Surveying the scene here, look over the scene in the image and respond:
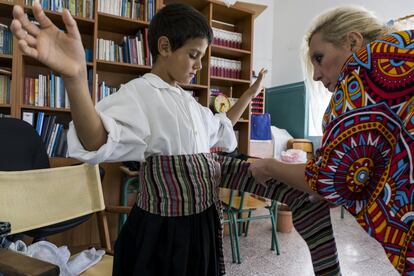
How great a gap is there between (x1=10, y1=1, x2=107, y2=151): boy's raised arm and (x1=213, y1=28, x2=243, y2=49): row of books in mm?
2797

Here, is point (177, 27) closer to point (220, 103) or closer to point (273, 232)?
point (273, 232)

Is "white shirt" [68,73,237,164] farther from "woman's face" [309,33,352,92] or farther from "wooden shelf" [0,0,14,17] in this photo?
"wooden shelf" [0,0,14,17]

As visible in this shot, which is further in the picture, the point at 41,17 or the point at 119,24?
the point at 119,24

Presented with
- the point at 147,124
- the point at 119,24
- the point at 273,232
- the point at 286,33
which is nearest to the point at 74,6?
the point at 119,24

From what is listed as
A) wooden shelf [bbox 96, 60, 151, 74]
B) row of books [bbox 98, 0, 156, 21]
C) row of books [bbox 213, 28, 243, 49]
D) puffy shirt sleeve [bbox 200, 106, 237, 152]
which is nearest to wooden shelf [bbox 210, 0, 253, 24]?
row of books [bbox 213, 28, 243, 49]

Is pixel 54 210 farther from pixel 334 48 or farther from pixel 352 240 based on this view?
pixel 352 240

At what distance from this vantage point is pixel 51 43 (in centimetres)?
52

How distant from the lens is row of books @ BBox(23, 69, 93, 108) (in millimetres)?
2381

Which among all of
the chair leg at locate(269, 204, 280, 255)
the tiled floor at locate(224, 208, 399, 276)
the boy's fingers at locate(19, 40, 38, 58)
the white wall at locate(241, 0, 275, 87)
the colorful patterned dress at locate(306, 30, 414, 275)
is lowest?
the tiled floor at locate(224, 208, 399, 276)

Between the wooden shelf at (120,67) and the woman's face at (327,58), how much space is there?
2.04 meters

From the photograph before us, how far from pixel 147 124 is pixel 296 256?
2.20 metres

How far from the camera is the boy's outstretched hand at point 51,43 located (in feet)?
1.61

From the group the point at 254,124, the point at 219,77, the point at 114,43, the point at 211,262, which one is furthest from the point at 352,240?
the point at 114,43

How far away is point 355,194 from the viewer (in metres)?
0.61
